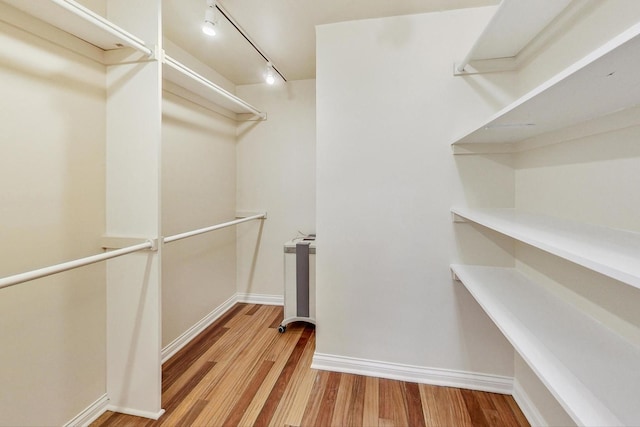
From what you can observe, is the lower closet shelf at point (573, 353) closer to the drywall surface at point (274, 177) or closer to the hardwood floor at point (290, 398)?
the hardwood floor at point (290, 398)

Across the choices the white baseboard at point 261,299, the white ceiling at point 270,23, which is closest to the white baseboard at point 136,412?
the white baseboard at point 261,299

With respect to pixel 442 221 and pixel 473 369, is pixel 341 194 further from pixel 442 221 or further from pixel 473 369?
pixel 473 369

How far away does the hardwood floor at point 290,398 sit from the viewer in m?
1.52

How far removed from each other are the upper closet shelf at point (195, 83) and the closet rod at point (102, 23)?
0.17 m

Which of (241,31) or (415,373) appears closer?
(415,373)

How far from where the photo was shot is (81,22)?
1257 millimetres

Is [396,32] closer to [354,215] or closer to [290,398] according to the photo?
[354,215]

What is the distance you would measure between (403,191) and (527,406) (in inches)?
56.0

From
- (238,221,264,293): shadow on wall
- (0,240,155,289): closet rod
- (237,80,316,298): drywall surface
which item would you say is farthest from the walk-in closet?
(238,221,264,293): shadow on wall

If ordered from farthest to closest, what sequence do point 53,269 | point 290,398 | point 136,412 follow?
point 290,398
point 136,412
point 53,269

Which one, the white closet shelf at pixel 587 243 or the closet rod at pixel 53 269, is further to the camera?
the closet rod at pixel 53 269

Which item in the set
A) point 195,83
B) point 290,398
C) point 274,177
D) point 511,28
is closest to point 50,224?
point 195,83

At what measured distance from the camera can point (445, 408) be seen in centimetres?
160

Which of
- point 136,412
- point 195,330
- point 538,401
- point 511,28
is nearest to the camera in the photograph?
point 511,28
